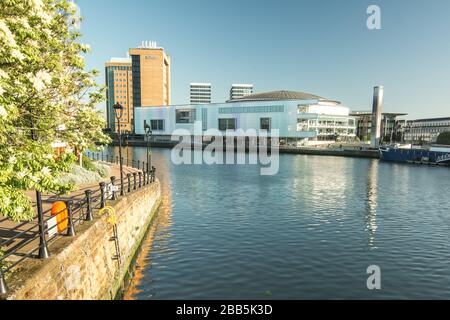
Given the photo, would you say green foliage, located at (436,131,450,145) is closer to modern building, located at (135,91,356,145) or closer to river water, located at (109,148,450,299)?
modern building, located at (135,91,356,145)

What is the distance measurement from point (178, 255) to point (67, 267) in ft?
27.1

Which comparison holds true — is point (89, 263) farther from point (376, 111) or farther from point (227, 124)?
point (227, 124)

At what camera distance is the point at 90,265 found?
34.5 feet

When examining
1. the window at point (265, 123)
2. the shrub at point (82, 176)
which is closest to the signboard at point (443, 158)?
the window at point (265, 123)

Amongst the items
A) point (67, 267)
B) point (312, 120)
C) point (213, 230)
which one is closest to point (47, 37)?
point (67, 267)

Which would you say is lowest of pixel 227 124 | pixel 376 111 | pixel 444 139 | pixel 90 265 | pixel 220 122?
pixel 90 265

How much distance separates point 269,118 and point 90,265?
112494 mm

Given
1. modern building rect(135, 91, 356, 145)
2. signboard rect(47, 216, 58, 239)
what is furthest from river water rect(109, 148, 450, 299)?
modern building rect(135, 91, 356, 145)

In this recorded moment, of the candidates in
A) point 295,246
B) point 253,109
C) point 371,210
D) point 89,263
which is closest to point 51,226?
point 89,263

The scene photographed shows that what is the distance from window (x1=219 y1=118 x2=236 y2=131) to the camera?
12551 cm

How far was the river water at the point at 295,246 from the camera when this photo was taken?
13492mm

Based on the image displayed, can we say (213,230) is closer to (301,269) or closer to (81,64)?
(301,269)

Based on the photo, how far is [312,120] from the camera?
402 feet
